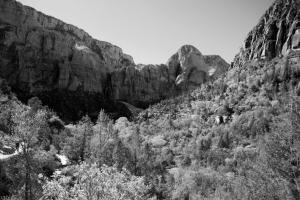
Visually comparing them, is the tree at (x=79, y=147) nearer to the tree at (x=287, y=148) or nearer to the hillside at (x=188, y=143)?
the hillside at (x=188, y=143)

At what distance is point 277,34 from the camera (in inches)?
6841

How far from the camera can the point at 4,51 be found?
592ft

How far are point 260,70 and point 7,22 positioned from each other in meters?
147

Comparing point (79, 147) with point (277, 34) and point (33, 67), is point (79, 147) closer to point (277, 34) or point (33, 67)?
point (33, 67)

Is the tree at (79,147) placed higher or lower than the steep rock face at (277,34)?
lower

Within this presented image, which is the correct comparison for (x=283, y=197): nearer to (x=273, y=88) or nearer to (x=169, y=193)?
(x=169, y=193)

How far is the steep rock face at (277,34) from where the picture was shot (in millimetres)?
163000

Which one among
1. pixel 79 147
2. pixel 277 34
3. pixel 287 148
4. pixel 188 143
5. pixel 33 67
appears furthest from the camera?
pixel 33 67

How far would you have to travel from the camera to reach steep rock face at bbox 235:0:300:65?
163 m

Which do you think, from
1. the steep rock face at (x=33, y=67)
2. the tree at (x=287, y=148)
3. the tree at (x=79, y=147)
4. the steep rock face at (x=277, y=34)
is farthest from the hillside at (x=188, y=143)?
the steep rock face at (x=33, y=67)

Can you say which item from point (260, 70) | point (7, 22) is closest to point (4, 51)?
point (7, 22)

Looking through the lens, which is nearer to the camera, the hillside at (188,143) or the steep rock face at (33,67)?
the hillside at (188,143)

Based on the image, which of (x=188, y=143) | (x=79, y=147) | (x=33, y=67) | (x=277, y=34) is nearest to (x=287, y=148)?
(x=79, y=147)

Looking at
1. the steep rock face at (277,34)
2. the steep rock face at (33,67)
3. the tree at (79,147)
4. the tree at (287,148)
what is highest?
the steep rock face at (277,34)
